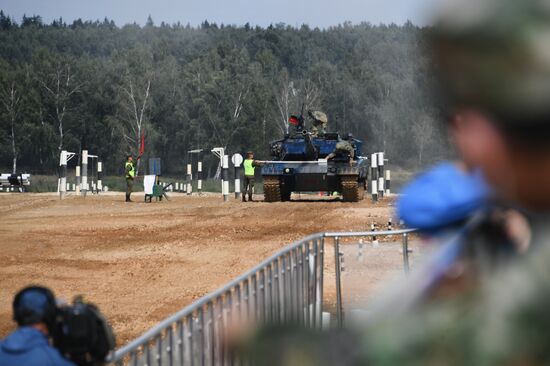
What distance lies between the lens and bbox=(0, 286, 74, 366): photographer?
12.1ft

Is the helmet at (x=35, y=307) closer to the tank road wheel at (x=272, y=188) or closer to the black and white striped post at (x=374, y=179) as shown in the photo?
the tank road wheel at (x=272, y=188)

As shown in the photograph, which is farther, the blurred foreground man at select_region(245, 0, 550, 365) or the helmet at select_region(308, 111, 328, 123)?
the helmet at select_region(308, 111, 328, 123)

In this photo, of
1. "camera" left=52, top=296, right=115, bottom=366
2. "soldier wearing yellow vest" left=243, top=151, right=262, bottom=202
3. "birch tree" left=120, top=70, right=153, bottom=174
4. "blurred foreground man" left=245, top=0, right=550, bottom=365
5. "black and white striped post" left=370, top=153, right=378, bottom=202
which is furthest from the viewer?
"birch tree" left=120, top=70, right=153, bottom=174

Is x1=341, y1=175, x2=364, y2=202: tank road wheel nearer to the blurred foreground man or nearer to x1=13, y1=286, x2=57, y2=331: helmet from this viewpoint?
x1=13, y1=286, x2=57, y2=331: helmet

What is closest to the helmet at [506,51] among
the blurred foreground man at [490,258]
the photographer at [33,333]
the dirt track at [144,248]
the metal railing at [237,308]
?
the blurred foreground man at [490,258]

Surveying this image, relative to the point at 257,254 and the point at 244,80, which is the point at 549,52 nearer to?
the point at 257,254

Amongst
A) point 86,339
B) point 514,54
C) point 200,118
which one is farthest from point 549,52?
point 200,118

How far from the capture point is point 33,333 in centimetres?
375

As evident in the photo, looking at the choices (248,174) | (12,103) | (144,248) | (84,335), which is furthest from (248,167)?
(12,103)

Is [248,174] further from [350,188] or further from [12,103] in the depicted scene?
[12,103]

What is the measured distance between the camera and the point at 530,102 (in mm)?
877

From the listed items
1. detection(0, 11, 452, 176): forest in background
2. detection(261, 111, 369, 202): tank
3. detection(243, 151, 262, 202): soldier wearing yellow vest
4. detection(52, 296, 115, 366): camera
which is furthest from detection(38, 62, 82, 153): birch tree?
detection(52, 296, 115, 366): camera

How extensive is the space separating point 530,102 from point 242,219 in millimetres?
23215

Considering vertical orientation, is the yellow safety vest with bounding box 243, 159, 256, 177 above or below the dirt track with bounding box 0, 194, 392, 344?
above
